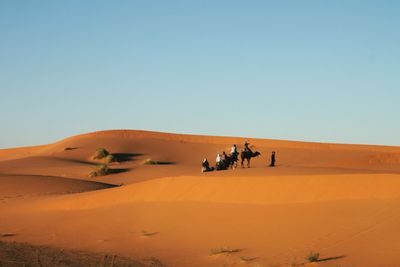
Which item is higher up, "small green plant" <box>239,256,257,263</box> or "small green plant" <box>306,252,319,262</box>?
"small green plant" <box>306,252,319,262</box>

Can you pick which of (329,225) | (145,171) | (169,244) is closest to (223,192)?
(169,244)

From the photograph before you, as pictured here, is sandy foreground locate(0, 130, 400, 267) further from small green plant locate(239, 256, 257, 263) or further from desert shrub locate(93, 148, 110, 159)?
desert shrub locate(93, 148, 110, 159)

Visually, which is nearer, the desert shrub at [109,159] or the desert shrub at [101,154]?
the desert shrub at [109,159]

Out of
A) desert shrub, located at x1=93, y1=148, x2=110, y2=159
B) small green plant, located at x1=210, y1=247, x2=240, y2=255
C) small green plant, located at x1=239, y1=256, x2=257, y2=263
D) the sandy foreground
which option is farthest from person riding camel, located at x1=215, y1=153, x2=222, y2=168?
desert shrub, located at x1=93, y1=148, x2=110, y2=159

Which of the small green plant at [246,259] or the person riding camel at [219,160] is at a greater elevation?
the person riding camel at [219,160]

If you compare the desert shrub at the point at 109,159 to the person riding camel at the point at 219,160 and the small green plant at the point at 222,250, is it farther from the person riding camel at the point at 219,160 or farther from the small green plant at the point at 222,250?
the small green plant at the point at 222,250

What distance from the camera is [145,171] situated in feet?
146

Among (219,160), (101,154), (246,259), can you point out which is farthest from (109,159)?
(246,259)

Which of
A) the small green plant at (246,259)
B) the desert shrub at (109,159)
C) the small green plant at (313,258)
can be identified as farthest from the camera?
the desert shrub at (109,159)

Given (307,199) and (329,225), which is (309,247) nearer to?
(329,225)

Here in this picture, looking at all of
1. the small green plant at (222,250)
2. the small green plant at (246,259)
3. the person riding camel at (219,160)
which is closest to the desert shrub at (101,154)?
the person riding camel at (219,160)

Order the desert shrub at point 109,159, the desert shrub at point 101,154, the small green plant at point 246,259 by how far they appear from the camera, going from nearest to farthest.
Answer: the small green plant at point 246,259
the desert shrub at point 109,159
the desert shrub at point 101,154

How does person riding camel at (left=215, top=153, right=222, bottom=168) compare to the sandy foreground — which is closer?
the sandy foreground

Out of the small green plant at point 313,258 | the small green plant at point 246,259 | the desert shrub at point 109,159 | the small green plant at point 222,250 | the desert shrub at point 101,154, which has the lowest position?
the small green plant at point 246,259
